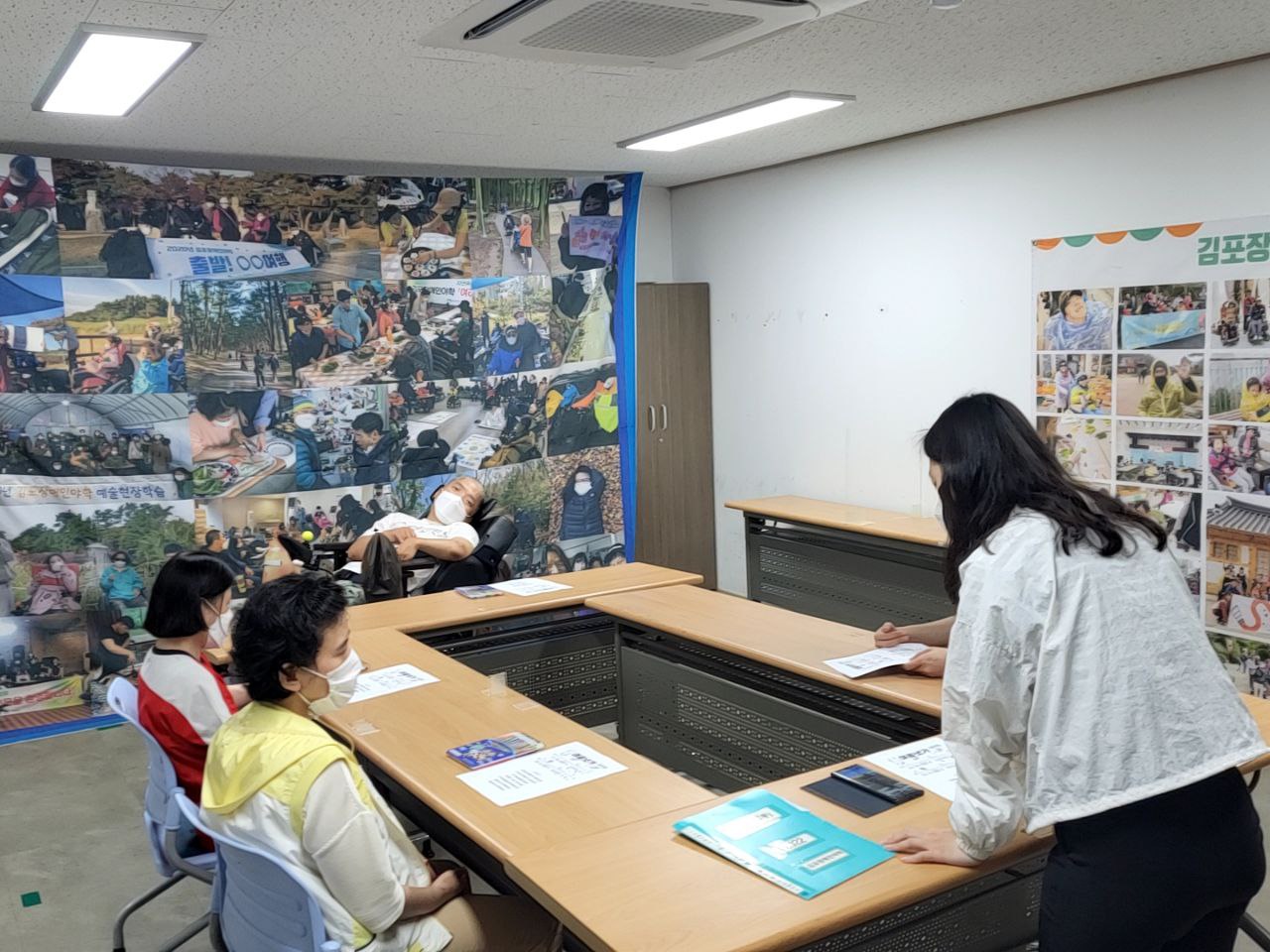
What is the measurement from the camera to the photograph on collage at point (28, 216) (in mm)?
4906

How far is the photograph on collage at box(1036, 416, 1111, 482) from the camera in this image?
196 inches

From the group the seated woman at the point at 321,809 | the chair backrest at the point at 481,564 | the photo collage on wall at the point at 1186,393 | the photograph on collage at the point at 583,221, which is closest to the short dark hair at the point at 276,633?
the seated woman at the point at 321,809

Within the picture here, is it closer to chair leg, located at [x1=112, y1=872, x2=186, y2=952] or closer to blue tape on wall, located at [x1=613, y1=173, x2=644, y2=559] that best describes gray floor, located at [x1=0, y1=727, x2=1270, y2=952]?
chair leg, located at [x1=112, y1=872, x2=186, y2=952]

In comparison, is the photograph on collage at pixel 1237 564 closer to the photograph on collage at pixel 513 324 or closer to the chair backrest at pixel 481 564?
the chair backrest at pixel 481 564

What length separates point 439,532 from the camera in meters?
5.26

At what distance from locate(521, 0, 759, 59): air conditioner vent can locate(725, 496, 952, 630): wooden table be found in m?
2.86

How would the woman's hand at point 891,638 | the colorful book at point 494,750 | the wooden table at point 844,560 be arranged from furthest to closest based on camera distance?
1. the wooden table at point 844,560
2. the woman's hand at point 891,638
3. the colorful book at point 494,750

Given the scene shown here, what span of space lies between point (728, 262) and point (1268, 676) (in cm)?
397

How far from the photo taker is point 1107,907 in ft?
5.51

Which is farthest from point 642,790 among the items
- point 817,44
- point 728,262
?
point 728,262

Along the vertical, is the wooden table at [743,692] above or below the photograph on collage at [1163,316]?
below

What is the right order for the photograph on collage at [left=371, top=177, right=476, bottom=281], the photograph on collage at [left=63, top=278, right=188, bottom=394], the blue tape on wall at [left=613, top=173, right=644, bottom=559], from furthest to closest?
the blue tape on wall at [left=613, top=173, right=644, bottom=559] → the photograph on collage at [left=371, top=177, right=476, bottom=281] → the photograph on collage at [left=63, top=278, right=188, bottom=394]

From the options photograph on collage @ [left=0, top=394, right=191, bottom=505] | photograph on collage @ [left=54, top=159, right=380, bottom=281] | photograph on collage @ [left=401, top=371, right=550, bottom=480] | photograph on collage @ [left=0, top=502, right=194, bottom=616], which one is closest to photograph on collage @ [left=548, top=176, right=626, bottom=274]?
photograph on collage @ [left=401, top=371, right=550, bottom=480]

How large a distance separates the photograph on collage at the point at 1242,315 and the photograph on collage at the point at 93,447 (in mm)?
4703
